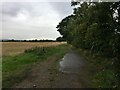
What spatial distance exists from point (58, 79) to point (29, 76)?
2136mm

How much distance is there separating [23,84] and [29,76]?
9.69 feet

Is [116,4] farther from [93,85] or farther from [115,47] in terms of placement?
[93,85]

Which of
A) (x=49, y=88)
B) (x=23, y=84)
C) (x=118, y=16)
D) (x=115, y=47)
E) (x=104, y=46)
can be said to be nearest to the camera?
(x=49, y=88)

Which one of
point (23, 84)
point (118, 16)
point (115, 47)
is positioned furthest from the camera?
point (118, 16)

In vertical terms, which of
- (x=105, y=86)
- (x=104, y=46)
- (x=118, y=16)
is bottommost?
(x=105, y=86)

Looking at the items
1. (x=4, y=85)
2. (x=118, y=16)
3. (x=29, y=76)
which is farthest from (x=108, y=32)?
(x=4, y=85)

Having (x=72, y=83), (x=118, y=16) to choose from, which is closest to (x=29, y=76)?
(x=72, y=83)

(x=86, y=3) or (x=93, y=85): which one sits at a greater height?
(x=86, y=3)

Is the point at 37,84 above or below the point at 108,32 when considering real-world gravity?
below

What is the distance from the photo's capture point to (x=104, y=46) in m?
20.5

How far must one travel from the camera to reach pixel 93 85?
48.3ft

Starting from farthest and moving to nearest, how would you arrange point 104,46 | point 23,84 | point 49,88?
1. point 104,46
2. point 23,84
3. point 49,88

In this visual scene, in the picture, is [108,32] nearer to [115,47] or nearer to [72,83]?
[115,47]

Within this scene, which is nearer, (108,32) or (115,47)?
(115,47)
